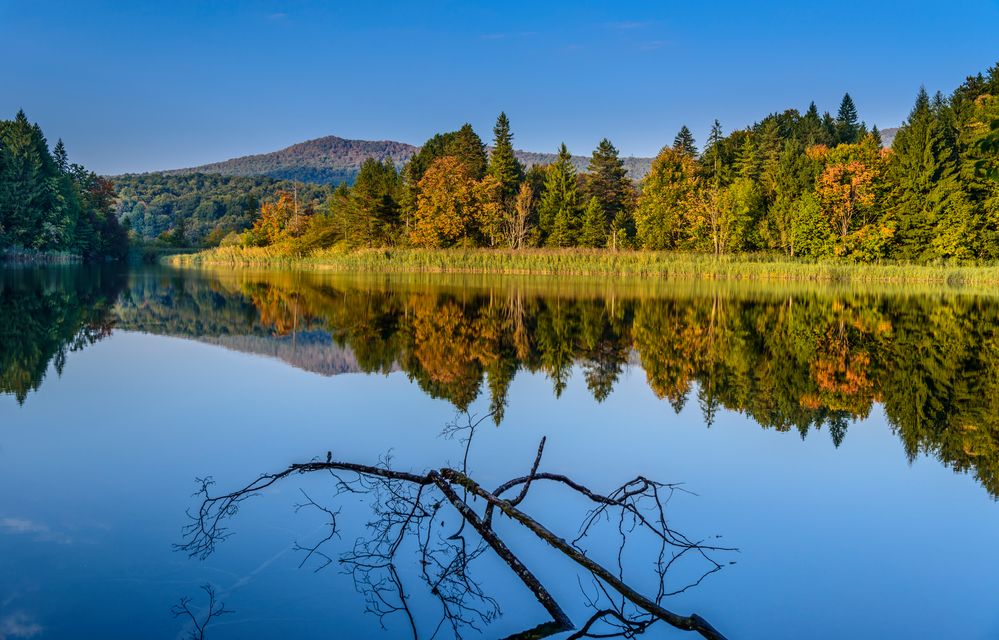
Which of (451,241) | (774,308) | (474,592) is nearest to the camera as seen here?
(474,592)

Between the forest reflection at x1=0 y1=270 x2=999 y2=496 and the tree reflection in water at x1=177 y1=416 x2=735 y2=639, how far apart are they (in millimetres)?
2917

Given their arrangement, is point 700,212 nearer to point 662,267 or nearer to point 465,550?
point 662,267

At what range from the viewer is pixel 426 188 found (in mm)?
52969

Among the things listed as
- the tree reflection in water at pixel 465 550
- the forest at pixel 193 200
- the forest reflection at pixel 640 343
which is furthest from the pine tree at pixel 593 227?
the tree reflection in water at pixel 465 550

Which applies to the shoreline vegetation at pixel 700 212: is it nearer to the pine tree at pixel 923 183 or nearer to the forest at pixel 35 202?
the pine tree at pixel 923 183

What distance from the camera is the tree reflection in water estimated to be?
3520 mm

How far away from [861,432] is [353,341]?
8.97m

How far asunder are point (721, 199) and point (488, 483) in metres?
46.3

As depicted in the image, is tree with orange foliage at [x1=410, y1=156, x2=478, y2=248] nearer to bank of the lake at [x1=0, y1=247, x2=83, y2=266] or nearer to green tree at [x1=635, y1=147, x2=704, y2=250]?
green tree at [x1=635, y1=147, x2=704, y2=250]

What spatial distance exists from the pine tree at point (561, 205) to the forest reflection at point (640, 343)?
29.0m

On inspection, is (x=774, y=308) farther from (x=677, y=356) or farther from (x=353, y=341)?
(x=353, y=341)

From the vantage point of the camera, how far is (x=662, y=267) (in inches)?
1512

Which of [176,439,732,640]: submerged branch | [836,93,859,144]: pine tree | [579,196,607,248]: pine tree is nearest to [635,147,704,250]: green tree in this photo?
[579,196,607,248]: pine tree

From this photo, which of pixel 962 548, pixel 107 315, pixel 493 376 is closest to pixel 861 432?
pixel 962 548
